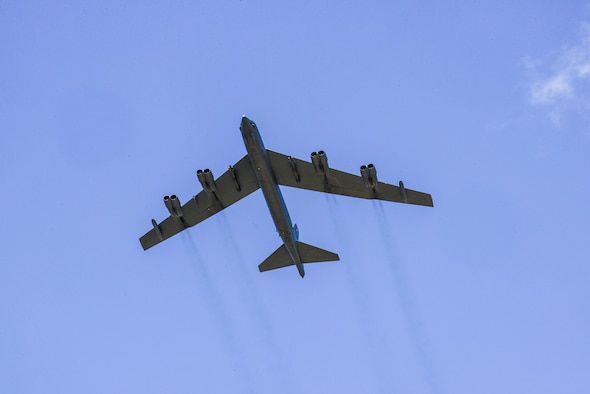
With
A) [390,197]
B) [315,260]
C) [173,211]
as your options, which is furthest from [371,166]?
[173,211]

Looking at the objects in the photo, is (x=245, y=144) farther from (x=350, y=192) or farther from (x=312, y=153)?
(x=350, y=192)

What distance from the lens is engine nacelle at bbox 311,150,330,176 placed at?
5396cm

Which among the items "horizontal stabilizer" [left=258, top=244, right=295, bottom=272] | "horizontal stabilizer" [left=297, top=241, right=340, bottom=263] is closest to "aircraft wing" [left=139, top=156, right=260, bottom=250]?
"horizontal stabilizer" [left=258, top=244, right=295, bottom=272]

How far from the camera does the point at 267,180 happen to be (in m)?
54.3

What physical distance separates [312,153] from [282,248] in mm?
6638

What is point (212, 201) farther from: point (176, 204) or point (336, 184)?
point (336, 184)

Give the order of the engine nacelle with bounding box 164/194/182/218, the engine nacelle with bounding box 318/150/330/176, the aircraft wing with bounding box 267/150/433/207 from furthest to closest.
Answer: the aircraft wing with bounding box 267/150/433/207
the engine nacelle with bounding box 164/194/182/218
the engine nacelle with bounding box 318/150/330/176

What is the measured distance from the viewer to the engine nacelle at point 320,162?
5396 centimetres

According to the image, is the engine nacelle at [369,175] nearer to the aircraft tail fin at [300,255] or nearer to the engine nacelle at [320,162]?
the engine nacelle at [320,162]

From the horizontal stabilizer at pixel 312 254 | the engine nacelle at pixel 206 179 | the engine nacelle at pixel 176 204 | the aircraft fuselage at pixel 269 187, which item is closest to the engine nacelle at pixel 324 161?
the aircraft fuselage at pixel 269 187

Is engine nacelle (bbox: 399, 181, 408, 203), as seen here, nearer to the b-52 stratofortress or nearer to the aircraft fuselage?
the b-52 stratofortress

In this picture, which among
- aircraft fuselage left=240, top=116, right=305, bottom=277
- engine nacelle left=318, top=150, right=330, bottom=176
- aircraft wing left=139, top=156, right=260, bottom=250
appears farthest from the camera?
aircraft wing left=139, top=156, right=260, bottom=250

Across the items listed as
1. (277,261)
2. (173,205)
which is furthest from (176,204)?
(277,261)

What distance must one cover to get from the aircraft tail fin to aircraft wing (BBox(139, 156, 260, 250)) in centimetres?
429
